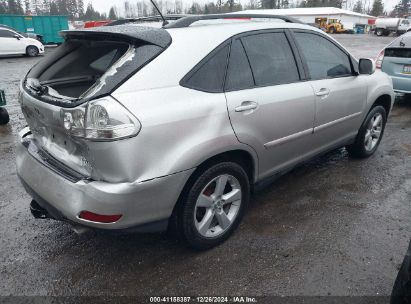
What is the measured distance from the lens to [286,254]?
2.67 m

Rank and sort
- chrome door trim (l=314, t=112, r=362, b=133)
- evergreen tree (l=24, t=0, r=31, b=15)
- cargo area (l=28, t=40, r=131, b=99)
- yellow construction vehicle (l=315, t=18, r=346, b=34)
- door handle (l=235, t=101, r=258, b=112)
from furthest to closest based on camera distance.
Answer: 1. evergreen tree (l=24, t=0, r=31, b=15)
2. yellow construction vehicle (l=315, t=18, r=346, b=34)
3. chrome door trim (l=314, t=112, r=362, b=133)
4. cargo area (l=28, t=40, r=131, b=99)
5. door handle (l=235, t=101, r=258, b=112)

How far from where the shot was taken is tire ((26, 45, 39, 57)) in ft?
60.6

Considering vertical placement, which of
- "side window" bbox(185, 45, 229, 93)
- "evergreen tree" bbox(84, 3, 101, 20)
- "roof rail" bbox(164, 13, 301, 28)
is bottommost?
"side window" bbox(185, 45, 229, 93)

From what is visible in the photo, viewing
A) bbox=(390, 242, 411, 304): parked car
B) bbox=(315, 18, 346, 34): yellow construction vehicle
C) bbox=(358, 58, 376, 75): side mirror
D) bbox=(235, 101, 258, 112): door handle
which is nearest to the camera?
bbox=(390, 242, 411, 304): parked car

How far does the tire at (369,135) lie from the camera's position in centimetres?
423


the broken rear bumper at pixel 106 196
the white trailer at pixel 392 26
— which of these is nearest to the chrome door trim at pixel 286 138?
the broken rear bumper at pixel 106 196

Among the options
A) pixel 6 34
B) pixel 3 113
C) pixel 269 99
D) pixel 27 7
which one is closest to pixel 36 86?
pixel 269 99

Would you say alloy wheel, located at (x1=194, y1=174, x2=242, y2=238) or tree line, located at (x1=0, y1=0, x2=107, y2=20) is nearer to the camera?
alloy wheel, located at (x1=194, y1=174, x2=242, y2=238)

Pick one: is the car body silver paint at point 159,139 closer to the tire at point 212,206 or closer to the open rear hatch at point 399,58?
the tire at point 212,206

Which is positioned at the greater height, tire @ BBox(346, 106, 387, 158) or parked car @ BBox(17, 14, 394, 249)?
parked car @ BBox(17, 14, 394, 249)

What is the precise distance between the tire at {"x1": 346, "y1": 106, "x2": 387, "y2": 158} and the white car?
18.7 m

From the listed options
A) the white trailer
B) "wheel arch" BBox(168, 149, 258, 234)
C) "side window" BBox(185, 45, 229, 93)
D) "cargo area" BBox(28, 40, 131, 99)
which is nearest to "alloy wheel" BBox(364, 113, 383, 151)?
"wheel arch" BBox(168, 149, 258, 234)

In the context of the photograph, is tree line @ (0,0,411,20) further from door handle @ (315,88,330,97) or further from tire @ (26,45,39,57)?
door handle @ (315,88,330,97)

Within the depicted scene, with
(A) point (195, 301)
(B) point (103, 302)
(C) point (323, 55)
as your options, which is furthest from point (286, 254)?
(C) point (323, 55)
